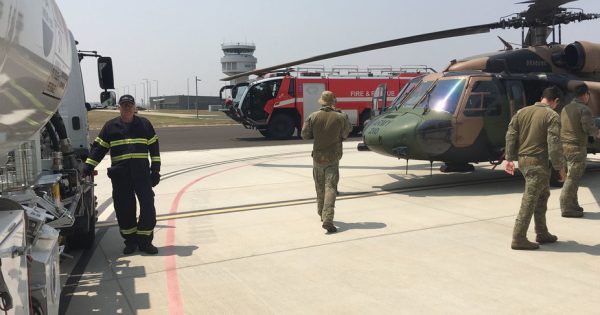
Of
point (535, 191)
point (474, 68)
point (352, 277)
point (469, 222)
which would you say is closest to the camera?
point (352, 277)

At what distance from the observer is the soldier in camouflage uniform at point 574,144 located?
20.3ft

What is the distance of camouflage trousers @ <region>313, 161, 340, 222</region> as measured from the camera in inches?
233

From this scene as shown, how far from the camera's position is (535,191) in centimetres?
498

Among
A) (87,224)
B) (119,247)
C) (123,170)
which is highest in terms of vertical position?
(123,170)

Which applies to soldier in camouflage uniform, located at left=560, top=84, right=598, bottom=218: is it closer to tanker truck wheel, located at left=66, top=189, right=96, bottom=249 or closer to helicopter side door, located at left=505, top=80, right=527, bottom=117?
helicopter side door, located at left=505, top=80, right=527, bottom=117

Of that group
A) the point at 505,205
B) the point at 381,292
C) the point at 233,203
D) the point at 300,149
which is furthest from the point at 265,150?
the point at 381,292

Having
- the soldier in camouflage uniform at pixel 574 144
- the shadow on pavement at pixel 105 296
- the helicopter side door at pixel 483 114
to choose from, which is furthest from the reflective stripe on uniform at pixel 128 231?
the helicopter side door at pixel 483 114

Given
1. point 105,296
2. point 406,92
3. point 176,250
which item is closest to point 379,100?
point 406,92

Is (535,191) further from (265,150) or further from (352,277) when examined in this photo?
(265,150)

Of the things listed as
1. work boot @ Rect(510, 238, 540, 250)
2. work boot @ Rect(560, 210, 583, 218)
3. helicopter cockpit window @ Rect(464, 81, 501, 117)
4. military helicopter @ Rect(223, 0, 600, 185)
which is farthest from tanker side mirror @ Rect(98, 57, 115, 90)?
work boot @ Rect(560, 210, 583, 218)

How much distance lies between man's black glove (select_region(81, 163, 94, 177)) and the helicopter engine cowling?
8.72 m

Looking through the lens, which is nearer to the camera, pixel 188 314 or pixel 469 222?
pixel 188 314

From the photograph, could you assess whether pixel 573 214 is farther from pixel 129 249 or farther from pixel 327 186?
pixel 129 249

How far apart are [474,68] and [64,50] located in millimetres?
7732
